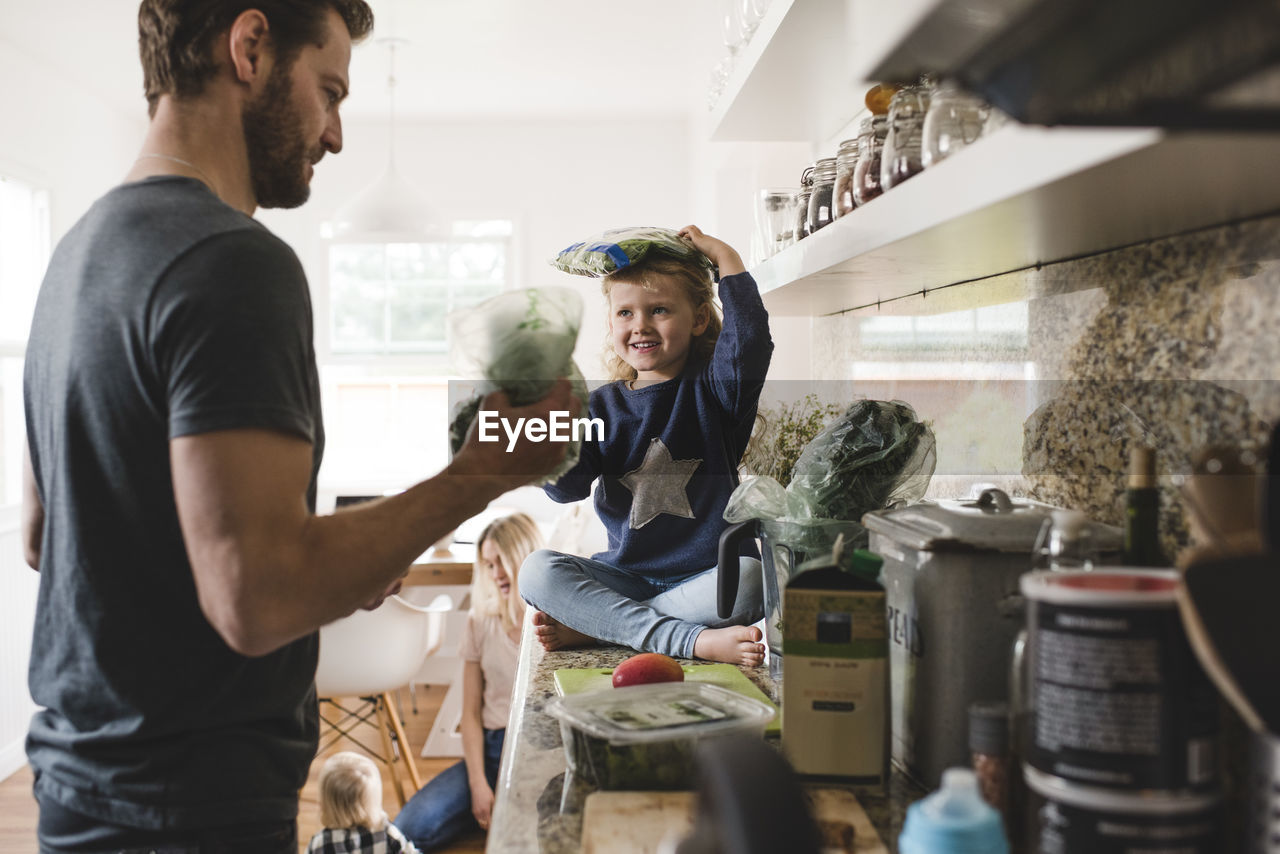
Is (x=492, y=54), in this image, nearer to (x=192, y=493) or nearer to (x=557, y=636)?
(x=557, y=636)

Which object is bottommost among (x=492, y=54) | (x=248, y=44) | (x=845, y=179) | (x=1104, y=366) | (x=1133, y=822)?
(x=1133, y=822)

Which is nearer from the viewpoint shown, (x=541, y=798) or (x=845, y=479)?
(x=541, y=798)

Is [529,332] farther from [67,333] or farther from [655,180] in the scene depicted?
[655,180]

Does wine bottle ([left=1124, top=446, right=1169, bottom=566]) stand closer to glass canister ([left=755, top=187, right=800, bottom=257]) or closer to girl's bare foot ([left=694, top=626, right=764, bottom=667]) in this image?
girl's bare foot ([left=694, top=626, right=764, bottom=667])

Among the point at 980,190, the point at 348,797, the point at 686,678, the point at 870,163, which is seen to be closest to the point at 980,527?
the point at 980,190

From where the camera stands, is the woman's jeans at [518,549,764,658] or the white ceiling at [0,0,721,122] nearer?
the woman's jeans at [518,549,764,658]

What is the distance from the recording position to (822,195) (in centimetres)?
121

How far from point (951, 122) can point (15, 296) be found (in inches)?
162

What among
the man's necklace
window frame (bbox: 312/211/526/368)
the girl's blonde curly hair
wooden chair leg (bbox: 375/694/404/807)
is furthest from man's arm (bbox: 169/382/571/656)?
window frame (bbox: 312/211/526/368)

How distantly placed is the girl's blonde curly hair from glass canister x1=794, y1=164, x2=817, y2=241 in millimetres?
335

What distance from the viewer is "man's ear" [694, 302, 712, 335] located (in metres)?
1.91

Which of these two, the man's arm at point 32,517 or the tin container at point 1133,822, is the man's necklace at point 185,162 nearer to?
the man's arm at point 32,517

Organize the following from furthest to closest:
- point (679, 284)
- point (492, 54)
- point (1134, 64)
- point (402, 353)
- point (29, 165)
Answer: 1. point (402, 353)
2. point (492, 54)
3. point (29, 165)
4. point (679, 284)
5. point (1134, 64)

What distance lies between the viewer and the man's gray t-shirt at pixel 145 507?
83cm
